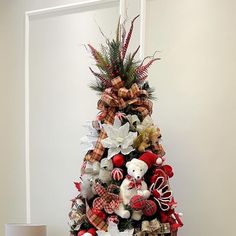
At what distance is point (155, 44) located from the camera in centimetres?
212

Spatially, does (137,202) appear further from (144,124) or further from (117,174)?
(144,124)

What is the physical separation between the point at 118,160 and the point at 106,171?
0.22 feet

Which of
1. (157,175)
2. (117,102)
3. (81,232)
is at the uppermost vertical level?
(117,102)

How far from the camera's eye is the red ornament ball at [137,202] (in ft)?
4.98

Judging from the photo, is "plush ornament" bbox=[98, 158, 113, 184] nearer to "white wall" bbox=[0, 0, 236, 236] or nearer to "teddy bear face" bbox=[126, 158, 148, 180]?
"teddy bear face" bbox=[126, 158, 148, 180]

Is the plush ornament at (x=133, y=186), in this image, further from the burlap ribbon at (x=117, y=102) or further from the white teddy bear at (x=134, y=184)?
the burlap ribbon at (x=117, y=102)

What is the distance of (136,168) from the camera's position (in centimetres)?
154
